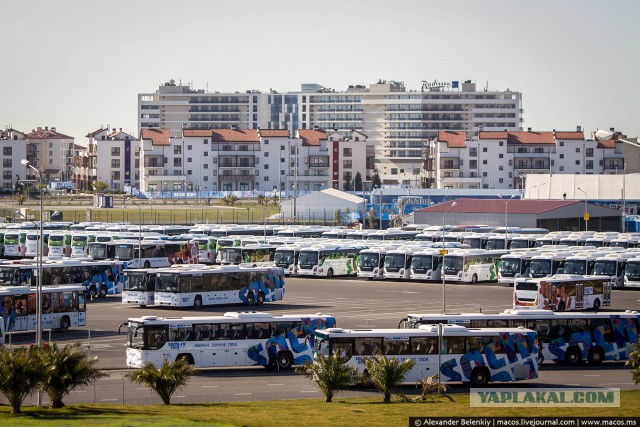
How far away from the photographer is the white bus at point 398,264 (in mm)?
82375

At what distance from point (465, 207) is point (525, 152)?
224 ft

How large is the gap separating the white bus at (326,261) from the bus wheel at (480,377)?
44368 mm

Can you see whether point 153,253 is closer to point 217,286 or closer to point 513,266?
point 217,286

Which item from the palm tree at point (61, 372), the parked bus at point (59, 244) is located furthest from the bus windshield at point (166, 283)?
the parked bus at point (59, 244)

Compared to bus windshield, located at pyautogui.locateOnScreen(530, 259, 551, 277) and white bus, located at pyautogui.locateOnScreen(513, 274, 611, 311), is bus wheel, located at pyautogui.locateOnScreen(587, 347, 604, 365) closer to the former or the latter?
→ white bus, located at pyautogui.locateOnScreen(513, 274, 611, 311)

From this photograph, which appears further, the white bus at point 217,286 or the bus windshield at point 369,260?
the bus windshield at point 369,260

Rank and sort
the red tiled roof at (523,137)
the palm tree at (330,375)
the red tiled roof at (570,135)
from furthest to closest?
the red tiled roof at (523,137)
the red tiled roof at (570,135)
the palm tree at (330,375)

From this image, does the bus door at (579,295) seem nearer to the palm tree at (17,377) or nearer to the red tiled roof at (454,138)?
the palm tree at (17,377)

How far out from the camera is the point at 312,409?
108 feet

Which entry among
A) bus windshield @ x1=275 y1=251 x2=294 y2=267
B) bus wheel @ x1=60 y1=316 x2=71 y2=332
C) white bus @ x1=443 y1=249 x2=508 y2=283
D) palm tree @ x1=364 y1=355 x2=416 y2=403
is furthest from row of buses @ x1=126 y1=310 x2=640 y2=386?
bus windshield @ x1=275 y1=251 x2=294 y2=267

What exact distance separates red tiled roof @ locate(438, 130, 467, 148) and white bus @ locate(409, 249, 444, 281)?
105 meters

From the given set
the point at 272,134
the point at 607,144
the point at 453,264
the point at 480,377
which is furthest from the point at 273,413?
the point at 272,134

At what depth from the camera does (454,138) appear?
18762cm

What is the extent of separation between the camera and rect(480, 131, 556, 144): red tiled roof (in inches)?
7195
